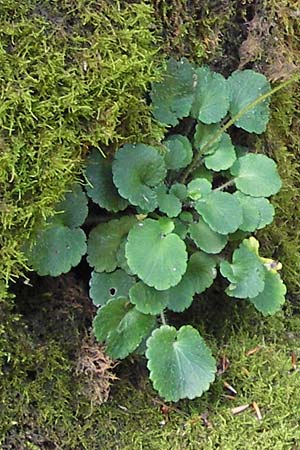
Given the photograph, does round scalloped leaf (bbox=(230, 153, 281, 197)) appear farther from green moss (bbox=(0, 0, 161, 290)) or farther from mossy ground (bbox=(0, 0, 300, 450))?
green moss (bbox=(0, 0, 161, 290))

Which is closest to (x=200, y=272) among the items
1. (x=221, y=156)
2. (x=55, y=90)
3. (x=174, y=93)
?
(x=221, y=156)

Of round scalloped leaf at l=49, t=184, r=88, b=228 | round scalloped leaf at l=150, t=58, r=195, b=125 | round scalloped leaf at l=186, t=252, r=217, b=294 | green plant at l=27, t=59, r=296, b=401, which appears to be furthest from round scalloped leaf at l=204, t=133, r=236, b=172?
round scalloped leaf at l=49, t=184, r=88, b=228

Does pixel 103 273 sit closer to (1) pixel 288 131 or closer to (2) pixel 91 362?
(2) pixel 91 362

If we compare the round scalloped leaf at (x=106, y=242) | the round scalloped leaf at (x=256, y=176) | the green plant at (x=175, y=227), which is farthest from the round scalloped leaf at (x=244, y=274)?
the round scalloped leaf at (x=106, y=242)

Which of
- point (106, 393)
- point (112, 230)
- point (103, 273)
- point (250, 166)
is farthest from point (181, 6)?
point (106, 393)

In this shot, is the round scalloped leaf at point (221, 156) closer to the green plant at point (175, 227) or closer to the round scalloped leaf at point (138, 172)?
the green plant at point (175, 227)

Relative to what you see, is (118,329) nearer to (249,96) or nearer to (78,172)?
(78,172)
